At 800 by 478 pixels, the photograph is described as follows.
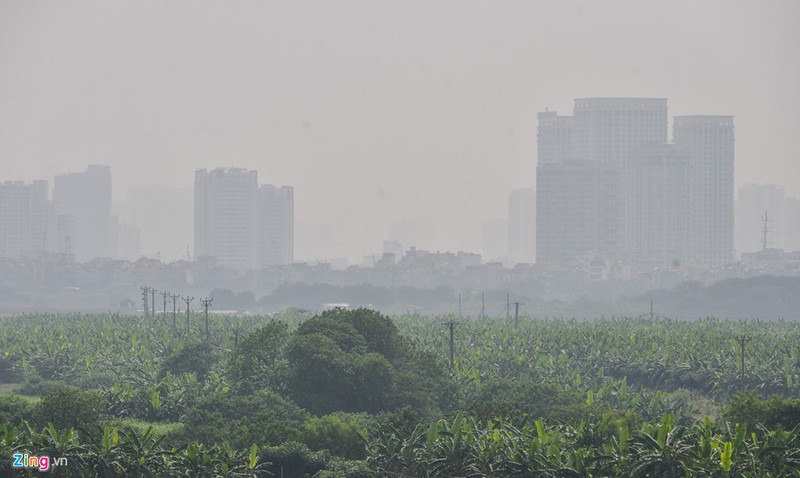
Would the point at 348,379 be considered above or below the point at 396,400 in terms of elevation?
above

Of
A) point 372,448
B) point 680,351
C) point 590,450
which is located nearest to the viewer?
point 590,450

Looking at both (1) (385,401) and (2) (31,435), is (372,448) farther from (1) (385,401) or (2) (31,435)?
(1) (385,401)

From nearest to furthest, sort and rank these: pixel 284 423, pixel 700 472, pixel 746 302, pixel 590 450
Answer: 1. pixel 700 472
2. pixel 590 450
3. pixel 284 423
4. pixel 746 302

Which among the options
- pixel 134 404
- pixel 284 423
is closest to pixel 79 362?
pixel 134 404

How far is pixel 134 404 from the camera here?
57188 millimetres

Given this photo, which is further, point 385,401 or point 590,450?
point 385,401

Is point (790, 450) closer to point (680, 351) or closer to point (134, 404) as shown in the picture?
point (134, 404)

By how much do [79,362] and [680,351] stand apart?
35.8 metres

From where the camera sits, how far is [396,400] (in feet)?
188

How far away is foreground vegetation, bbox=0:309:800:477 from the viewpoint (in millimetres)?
37875

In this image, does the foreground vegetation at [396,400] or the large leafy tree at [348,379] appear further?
the large leafy tree at [348,379]

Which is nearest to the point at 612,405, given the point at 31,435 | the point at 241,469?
the point at 241,469

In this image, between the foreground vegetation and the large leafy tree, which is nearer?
the foreground vegetation

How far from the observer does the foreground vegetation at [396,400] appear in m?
37.9
